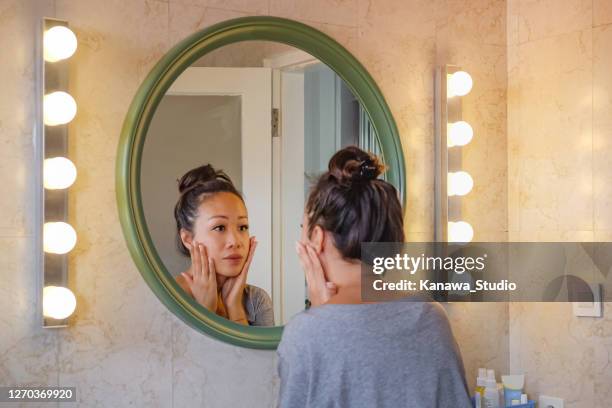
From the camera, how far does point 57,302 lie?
1638 millimetres

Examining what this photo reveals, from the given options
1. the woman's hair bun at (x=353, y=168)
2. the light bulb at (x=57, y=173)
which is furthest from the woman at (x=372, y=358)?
the light bulb at (x=57, y=173)

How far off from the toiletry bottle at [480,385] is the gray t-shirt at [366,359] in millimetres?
899

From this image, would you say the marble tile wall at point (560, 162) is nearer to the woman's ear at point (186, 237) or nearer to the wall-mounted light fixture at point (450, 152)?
the wall-mounted light fixture at point (450, 152)

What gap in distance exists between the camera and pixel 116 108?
176 centimetres

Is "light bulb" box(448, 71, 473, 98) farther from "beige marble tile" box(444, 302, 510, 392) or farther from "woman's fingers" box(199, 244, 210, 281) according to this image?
"woman's fingers" box(199, 244, 210, 281)

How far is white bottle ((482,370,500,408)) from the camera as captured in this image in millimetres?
2197

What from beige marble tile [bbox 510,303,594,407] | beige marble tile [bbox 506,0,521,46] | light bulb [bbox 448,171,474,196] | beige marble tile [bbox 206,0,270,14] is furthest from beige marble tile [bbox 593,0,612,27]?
beige marble tile [bbox 206,0,270,14]

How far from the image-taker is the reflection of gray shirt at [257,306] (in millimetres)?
1897

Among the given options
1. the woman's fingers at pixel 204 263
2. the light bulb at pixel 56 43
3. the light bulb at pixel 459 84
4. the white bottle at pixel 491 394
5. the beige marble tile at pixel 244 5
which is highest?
the beige marble tile at pixel 244 5

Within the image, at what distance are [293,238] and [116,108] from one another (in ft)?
1.67

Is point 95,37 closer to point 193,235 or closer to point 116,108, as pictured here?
point 116,108

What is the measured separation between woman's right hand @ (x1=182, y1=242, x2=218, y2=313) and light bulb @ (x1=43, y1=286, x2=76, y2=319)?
0.87ft

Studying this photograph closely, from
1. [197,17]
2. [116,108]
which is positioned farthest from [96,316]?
[197,17]

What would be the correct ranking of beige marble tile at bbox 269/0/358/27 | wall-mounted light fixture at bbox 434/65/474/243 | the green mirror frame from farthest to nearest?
wall-mounted light fixture at bbox 434/65/474/243, beige marble tile at bbox 269/0/358/27, the green mirror frame
